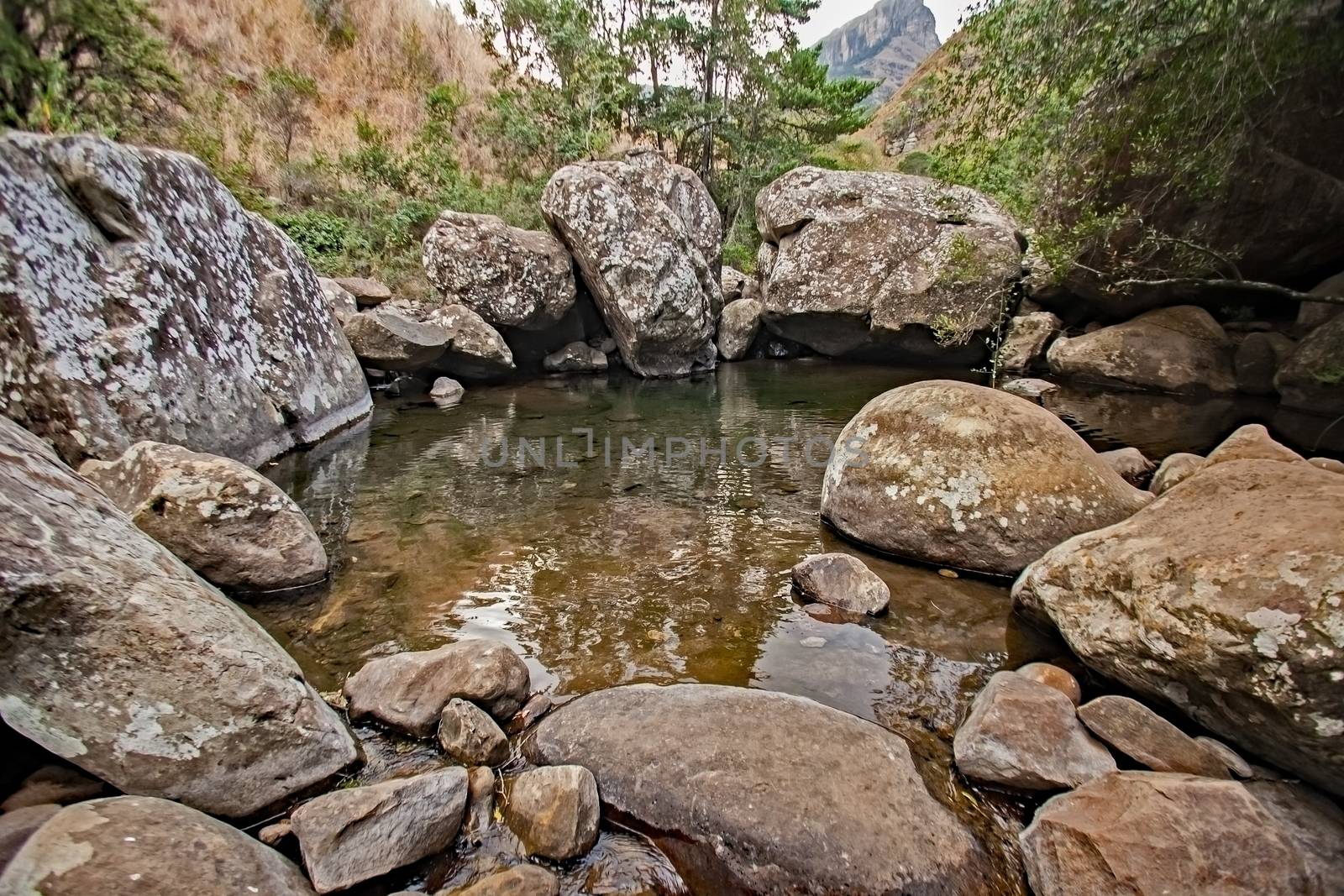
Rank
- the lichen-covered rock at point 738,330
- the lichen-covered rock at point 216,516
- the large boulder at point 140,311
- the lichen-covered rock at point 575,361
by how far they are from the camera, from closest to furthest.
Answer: the lichen-covered rock at point 216,516, the large boulder at point 140,311, the lichen-covered rock at point 575,361, the lichen-covered rock at point 738,330

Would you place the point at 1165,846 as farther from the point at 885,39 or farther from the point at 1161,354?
the point at 885,39

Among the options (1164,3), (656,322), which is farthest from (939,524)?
(656,322)

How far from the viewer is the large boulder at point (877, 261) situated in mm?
11688

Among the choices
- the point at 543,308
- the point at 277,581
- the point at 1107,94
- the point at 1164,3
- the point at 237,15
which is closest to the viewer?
the point at 277,581

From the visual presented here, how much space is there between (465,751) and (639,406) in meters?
7.66

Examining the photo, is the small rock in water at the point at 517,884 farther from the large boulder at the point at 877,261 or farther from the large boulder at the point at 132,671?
the large boulder at the point at 877,261

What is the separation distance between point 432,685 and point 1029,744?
2.30m

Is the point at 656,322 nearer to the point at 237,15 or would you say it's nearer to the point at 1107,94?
the point at 1107,94

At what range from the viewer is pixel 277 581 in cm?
363

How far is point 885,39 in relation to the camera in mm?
101812

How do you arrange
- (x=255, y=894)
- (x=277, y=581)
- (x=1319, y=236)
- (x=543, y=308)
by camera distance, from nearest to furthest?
(x=255, y=894) → (x=277, y=581) → (x=1319, y=236) → (x=543, y=308)

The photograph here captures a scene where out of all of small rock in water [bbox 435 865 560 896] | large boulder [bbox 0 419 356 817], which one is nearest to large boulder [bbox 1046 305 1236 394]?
small rock in water [bbox 435 865 560 896]

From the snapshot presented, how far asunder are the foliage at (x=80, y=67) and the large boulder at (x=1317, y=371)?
1637 cm

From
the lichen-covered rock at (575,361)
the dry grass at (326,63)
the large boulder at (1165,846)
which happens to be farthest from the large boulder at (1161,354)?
the dry grass at (326,63)
